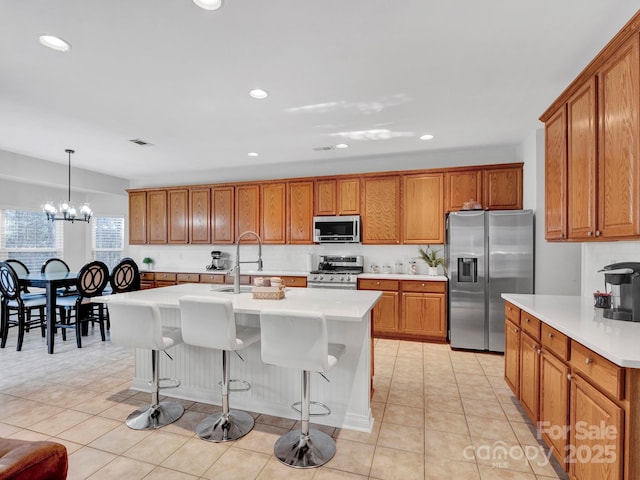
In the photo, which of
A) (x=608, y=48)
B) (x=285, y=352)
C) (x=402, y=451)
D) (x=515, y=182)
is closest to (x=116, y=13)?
(x=285, y=352)

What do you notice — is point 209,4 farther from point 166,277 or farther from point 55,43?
point 166,277

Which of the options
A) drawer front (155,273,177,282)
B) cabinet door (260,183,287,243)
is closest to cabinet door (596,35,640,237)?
cabinet door (260,183,287,243)

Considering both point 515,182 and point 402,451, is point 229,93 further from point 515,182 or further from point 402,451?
point 515,182

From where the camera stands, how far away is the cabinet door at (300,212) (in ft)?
17.6

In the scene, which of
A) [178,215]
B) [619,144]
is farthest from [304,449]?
[178,215]

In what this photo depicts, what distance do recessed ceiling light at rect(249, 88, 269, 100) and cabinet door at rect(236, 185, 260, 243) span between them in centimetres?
267

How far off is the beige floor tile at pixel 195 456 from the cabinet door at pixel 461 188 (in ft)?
12.9

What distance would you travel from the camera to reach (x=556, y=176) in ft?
8.69

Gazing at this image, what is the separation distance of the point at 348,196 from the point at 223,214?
225 centimetres

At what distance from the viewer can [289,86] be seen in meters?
2.87

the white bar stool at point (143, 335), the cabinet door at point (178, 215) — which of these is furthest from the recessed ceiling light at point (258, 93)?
the cabinet door at point (178, 215)

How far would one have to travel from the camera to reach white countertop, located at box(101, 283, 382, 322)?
2.17m

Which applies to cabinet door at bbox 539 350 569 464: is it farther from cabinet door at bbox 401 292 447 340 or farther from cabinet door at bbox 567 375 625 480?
cabinet door at bbox 401 292 447 340

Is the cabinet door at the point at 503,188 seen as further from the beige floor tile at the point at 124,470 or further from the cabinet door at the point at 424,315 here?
the beige floor tile at the point at 124,470
